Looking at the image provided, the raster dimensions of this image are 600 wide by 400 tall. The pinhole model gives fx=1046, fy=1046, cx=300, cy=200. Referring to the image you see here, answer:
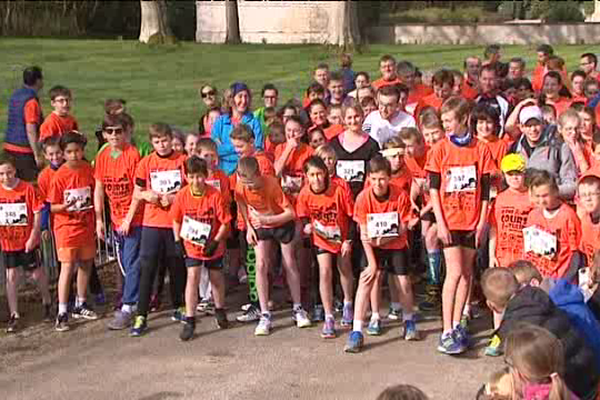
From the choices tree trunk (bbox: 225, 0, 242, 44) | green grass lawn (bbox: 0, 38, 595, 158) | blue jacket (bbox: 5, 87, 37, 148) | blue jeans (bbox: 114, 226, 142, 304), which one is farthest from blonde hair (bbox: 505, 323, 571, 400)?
tree trunk (bbox: 225, 0, 242, 44)

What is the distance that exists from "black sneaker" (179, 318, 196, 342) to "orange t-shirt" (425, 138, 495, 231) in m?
2.18

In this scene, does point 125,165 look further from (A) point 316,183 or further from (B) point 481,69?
(B) point 481,69

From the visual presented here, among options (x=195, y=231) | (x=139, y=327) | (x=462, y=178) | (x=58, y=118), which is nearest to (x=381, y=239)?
(x=462, y=178)

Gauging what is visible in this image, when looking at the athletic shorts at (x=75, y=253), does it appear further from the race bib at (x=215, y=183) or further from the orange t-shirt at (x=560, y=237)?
the orange t-shirt at (x=560, y=237)

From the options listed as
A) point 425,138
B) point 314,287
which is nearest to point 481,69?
point 425,138

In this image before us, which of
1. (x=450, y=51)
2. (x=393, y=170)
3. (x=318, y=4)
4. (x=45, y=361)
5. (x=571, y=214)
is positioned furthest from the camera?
A: (x=318, y=4)

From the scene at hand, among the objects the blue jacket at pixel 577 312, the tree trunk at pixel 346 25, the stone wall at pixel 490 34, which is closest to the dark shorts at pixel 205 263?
the blue jacket at pixel 577 312

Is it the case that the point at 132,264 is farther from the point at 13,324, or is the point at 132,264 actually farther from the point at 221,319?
the point at 13,324

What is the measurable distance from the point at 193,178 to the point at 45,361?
1.78 metres

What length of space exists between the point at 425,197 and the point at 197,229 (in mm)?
1960

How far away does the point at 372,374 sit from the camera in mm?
7387

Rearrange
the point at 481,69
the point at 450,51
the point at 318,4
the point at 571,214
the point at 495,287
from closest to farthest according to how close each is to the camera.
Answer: the point at 495,287 < the point at 571,214 < the point at 481,69 < the point at 450,51 < the point at 318,4

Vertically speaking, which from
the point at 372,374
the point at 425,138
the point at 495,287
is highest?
the point at 425,138

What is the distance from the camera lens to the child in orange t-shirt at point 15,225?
8.38m
